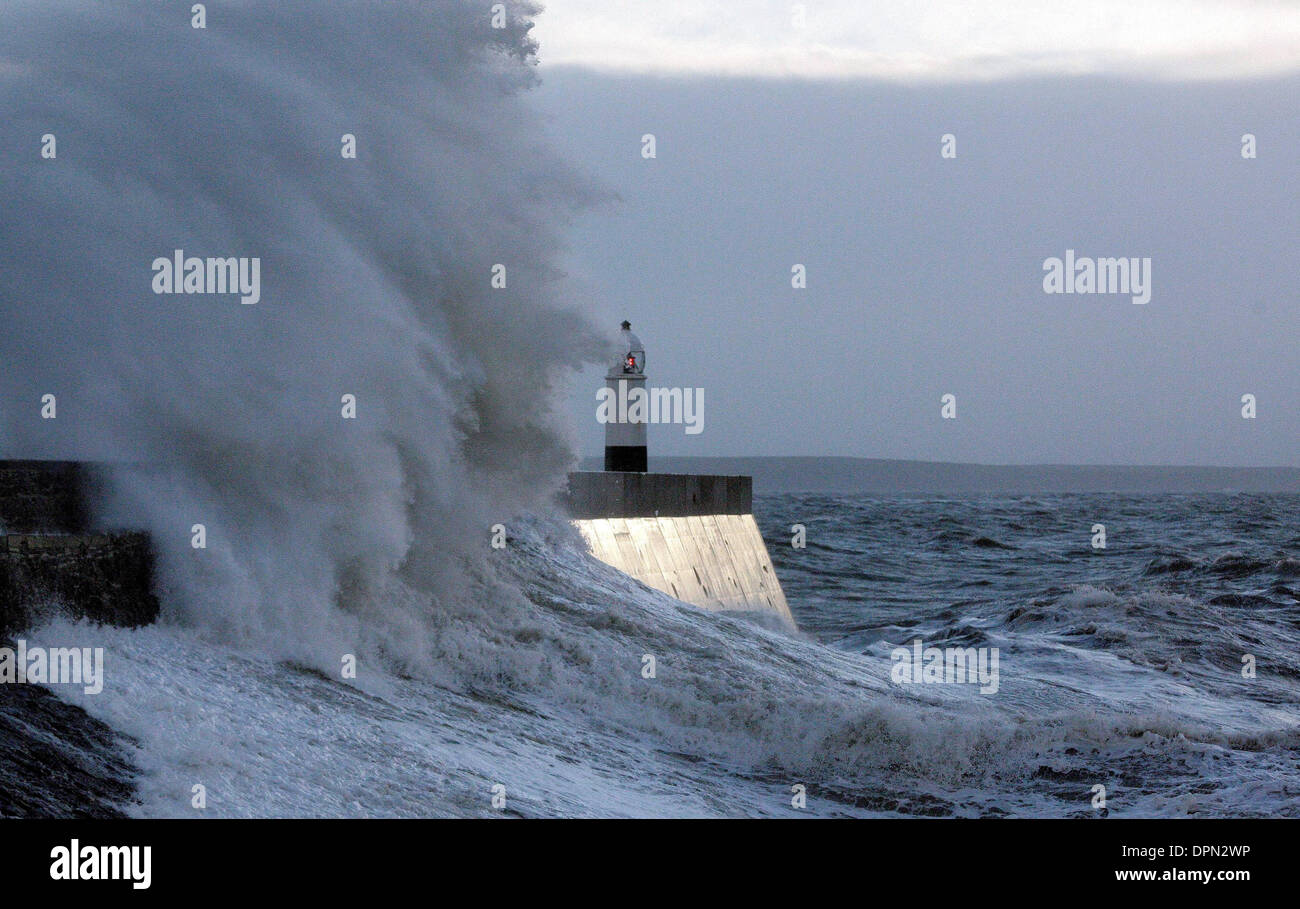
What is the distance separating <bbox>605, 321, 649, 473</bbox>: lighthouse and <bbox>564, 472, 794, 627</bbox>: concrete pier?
111 centimetres

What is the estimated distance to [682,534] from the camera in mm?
15094

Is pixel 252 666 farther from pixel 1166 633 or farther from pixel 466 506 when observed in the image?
pixel 1166 633

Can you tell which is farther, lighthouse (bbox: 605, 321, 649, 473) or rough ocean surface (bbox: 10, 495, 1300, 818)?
lighthouse (bbox: 605, 321, 649, 473)

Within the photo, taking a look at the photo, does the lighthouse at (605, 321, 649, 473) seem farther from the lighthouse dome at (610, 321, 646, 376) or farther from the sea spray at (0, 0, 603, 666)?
the sea spray at (0, 0, 603, 666)

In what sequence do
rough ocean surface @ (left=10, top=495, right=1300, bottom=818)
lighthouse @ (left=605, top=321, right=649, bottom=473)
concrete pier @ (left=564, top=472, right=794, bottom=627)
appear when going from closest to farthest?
1. rough ocean surface @ (left=10, top=495, right=1300, bottom=818)
2. concrete pier @ (left=564, top=472, right=794, bottom=627)
3. lighthouse @ (left=605, top=321, right=649, bottom=473)

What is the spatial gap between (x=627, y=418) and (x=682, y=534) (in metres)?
2.68

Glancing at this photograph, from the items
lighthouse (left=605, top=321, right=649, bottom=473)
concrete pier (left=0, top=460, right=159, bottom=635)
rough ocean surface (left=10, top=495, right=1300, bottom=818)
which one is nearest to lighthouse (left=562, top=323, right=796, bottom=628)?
lighthouse (left=605, top=321, right=649, bottom=473)

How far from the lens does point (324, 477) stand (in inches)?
303

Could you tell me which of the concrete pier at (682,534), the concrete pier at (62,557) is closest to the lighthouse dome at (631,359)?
the concrete pier at (682,534)

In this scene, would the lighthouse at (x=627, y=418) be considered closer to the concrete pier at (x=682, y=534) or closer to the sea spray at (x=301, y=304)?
the concrete pier at (x=682, y=534)

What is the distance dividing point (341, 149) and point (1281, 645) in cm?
1204

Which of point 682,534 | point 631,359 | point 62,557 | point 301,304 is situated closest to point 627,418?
point 631,359

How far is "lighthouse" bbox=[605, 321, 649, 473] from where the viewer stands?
17281 mm

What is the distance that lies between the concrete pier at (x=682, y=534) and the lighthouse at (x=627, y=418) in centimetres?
111
